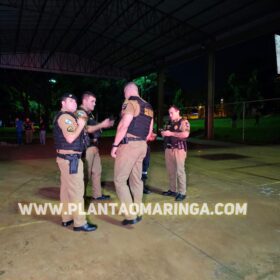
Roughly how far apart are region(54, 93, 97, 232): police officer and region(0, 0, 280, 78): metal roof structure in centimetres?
1258

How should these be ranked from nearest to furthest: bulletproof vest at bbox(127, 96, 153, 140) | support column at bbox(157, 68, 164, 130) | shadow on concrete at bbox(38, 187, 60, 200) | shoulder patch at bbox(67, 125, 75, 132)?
shoulder patch at bbox(67, 125, 75, 132)
bulletproof vest at bbox(127, 96, 153, 140)
shadow on concrete at bbox(38, 187, 60, 200)
support column at bbox(157, 68, 164, 130)

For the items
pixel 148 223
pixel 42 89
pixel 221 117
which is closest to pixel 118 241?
pixel 148 223

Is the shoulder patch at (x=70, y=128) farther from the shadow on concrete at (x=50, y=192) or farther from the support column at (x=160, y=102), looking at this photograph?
the support column at (x=160, y=102)

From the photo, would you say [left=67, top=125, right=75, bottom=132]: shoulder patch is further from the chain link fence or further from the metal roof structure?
the chain link fence

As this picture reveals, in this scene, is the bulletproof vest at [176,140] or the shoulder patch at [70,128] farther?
the bulletproof vest at [176,140]

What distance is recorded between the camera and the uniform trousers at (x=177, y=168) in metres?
4.94

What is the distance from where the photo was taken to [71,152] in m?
3.49

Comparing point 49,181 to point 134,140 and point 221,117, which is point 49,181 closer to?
point 134,140

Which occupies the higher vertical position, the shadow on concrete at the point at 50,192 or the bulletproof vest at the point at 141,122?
the bulletproof vest at the point at 141,122

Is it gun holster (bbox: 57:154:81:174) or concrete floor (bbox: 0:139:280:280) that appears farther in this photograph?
gun holster (bbox: 57:154:81:174)

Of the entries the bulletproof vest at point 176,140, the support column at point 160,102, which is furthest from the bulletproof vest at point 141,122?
the support column at point 160,102

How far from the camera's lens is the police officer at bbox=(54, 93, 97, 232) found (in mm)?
3396

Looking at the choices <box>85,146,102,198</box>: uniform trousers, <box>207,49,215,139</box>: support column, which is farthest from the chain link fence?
<box>85,146,102,198</box>: uniform trousers

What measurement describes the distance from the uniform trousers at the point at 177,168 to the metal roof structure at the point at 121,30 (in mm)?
11201
